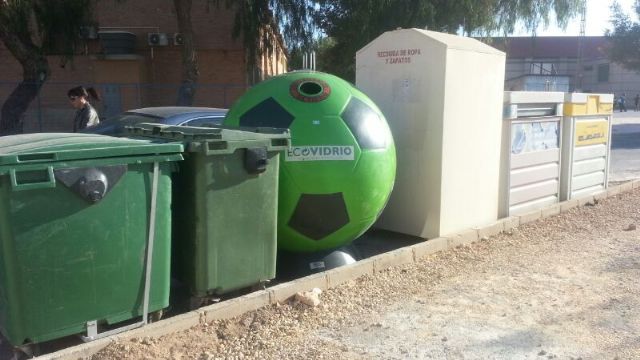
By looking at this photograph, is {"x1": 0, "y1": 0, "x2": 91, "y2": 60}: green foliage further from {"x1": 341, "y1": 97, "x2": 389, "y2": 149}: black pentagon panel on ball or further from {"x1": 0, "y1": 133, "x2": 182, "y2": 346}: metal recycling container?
{"x1": 0, "y1": 133, "x2": 182, "y2": 346}: metal recycling container

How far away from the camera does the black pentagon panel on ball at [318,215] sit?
4.70m

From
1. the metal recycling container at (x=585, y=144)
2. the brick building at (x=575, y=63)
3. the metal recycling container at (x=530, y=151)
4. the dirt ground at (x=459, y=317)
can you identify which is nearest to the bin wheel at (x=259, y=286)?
Answer: the dirt ground at (x=459, y=317)

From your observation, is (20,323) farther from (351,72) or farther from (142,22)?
(351,72)

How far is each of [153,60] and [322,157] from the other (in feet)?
55.4

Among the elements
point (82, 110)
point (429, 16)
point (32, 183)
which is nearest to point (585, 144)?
point (82, 110)

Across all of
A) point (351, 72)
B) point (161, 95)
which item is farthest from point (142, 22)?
point (351, 72)

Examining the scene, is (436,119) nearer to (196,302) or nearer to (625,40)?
(196,302)

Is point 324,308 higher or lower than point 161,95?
lower

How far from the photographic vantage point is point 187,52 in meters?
16.3

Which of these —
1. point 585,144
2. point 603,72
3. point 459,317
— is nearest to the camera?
point 459,317

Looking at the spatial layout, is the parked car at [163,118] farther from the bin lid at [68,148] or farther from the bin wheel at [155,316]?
the bin wheel at [155,316]

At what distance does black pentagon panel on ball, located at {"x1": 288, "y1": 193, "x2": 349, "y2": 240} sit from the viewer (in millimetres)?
4703

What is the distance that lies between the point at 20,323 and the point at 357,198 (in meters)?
2.62

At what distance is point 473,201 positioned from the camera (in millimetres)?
6367
